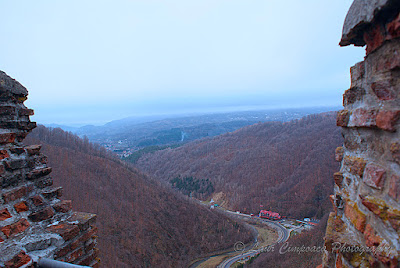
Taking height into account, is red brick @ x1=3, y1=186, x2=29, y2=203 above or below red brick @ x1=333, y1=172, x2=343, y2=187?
below

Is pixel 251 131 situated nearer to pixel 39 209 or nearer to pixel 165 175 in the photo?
pixel 165 175

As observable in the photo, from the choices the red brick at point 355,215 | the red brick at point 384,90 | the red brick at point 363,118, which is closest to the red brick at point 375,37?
the red brick at point 384,90

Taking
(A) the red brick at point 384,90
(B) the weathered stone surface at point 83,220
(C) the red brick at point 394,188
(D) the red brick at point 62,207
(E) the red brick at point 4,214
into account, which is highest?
(A) the red brick at point 384,90

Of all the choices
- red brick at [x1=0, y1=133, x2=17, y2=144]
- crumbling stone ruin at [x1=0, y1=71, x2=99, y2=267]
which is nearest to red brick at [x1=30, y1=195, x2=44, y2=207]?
crumbling stone ruin at [x1=0, y1=71, x2=99, y2=267]

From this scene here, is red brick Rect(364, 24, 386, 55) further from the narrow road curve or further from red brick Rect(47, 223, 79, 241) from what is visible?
the narrow road curve

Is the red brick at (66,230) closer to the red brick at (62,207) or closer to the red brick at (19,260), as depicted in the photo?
the red brick at (62,207)

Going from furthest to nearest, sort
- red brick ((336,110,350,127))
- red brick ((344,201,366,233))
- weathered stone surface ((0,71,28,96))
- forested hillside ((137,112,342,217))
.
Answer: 1. forested hillside ((137,112,342,217))
2. weathered stone surface ((0,71,28,96))
3. red brick ((336,110,350,127))
4. red brick ((344,201,366,233))

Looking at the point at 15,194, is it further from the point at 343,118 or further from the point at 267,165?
the point at 267,165

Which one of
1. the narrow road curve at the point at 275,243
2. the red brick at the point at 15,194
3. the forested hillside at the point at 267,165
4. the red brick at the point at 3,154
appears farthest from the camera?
the forested hillside at the point at 267,165
